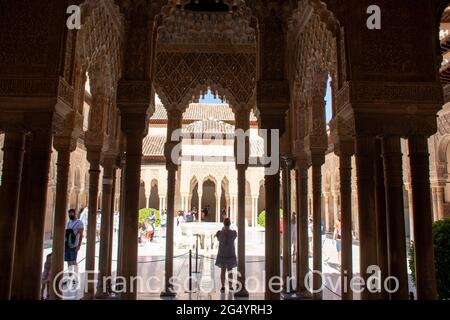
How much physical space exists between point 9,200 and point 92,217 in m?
3.22

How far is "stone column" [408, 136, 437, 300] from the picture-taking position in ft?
13.7

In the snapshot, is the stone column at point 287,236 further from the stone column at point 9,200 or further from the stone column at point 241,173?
the stone column at point 9,200

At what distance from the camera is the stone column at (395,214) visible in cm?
417

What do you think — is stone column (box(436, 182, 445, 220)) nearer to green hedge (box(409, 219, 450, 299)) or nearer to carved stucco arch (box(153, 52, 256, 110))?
carved stucco arch (box(153, 52, 256, 110))

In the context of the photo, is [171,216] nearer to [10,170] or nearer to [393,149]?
[10,170]

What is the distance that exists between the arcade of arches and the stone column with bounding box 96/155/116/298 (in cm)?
4

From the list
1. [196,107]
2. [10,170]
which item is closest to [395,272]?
[10,170]

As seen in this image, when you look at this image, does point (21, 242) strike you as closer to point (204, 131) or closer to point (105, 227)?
point (105, 227)

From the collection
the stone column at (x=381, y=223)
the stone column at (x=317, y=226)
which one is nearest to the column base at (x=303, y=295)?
the stone column at (x=317, y=226)

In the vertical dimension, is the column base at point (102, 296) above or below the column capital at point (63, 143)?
below

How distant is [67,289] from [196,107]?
1000 inches

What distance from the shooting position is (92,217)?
7023mm

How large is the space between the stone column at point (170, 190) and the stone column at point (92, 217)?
1.37m

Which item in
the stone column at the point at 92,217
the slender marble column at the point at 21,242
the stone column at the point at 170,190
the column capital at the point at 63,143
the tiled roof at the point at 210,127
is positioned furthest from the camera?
the tiled roof at the point at 210,127
